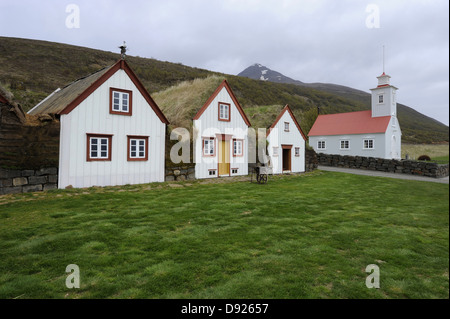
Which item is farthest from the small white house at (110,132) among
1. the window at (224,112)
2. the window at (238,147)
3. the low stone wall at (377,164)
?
the low stone wall at (377,164)

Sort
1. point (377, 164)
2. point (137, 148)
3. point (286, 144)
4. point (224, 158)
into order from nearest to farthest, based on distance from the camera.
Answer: point (137, 148) → point (224, 158) → point (286, 144) → point (377, 164)

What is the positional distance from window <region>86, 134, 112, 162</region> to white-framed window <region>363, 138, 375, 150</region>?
3245 centimetres

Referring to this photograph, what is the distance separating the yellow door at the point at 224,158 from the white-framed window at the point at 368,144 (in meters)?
23.7

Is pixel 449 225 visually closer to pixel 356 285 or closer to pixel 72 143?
pixel 356 285

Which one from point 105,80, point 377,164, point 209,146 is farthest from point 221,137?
point 377,164

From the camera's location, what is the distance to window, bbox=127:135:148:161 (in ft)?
47.6

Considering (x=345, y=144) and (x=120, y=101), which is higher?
(x=120, y=101)

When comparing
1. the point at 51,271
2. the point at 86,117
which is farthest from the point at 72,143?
the point at 51,271

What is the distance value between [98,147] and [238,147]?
10.4m

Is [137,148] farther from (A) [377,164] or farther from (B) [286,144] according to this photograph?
(A) [377,164]

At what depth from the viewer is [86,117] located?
Result: 13.1 meters

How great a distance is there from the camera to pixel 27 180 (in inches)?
440

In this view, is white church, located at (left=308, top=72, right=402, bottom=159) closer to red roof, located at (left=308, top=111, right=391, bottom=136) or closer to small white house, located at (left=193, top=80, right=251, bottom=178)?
red roof, located at (left=308, top=111, right=391, bottom=136)
